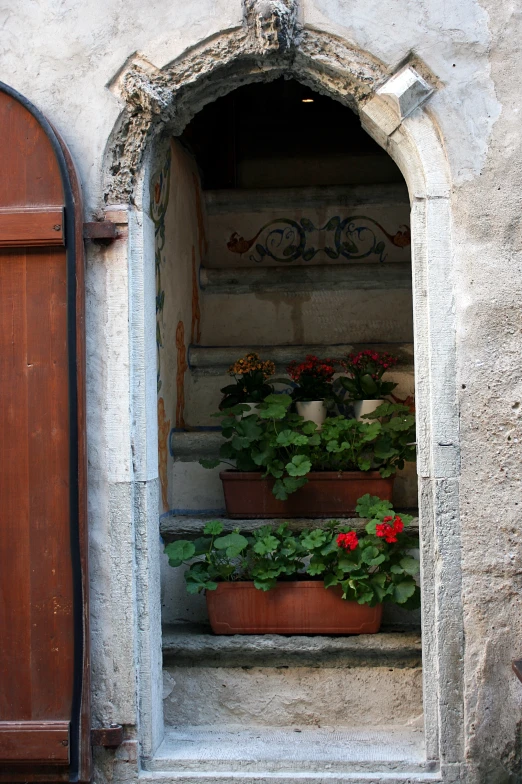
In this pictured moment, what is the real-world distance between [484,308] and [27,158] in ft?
5.25

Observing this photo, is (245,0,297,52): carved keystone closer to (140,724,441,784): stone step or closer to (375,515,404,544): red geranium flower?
(375,515,404,544): red geranium flower

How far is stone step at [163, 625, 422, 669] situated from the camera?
3.42 metres

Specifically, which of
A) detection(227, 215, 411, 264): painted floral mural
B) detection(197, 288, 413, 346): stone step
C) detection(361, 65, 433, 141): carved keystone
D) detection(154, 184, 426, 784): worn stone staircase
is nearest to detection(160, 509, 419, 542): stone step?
detection(154, 184, 426, 784): worn stone staircase

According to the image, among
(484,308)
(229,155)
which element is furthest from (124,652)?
(229,155)

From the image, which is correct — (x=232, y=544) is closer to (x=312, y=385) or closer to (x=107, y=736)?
(x=107, y=736)

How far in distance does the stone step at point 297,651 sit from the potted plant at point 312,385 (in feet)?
3.61

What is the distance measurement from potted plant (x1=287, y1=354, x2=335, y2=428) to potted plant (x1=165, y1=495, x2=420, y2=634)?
0.70 m

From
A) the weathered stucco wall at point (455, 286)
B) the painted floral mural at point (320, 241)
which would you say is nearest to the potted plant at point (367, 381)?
the painted floral mural at point (320, 241)

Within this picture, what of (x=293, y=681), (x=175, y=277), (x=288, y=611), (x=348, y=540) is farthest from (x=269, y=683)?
(x=175, y=277)

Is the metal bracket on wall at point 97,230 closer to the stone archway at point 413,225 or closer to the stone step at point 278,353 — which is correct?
the stone archway at point 413,225

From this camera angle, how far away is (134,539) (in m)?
3.03

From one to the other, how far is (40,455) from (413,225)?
4.83 feet

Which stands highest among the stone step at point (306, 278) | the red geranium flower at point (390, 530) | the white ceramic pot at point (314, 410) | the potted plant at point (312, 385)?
the stone step at point (306, 278)

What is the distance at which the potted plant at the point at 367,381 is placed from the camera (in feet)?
13.5
